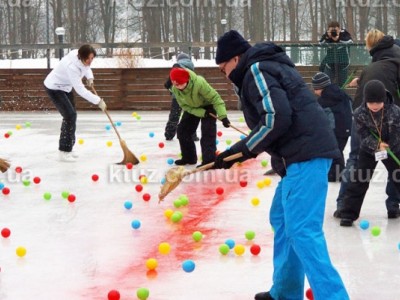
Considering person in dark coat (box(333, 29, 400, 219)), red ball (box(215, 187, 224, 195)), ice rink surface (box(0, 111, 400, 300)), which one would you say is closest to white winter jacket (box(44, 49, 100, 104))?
ice rink surface (box(0, 111, 400, 300))

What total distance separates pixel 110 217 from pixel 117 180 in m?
2.19

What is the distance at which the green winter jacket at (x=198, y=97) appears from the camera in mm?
10133

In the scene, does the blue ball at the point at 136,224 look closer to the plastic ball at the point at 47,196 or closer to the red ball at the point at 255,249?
the red ball at the point at 255,249

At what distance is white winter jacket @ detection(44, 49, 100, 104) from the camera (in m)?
11.3

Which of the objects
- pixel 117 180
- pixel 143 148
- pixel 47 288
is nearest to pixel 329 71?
pixel 143 148

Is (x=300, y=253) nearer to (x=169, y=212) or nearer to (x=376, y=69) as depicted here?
(x=169, y=212)

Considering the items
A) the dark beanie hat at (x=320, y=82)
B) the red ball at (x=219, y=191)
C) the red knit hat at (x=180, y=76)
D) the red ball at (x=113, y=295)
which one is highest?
the red knit hat at (x=180, y=76)

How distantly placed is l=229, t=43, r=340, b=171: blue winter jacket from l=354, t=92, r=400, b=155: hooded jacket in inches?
93.2

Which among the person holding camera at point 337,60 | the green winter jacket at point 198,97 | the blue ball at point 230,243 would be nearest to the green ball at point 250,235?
the blue ball at point 230,243

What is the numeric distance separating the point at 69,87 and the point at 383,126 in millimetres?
6081

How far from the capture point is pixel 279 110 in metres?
4.31

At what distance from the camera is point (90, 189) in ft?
30.3

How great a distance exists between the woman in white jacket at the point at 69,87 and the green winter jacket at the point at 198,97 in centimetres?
144

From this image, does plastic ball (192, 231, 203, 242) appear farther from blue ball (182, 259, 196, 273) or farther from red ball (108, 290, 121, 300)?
red ball (108, 290, 121, 300)
